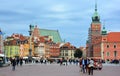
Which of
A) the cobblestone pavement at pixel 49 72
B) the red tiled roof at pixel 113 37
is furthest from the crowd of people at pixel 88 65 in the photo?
the red tiled roof at pixel 113 37

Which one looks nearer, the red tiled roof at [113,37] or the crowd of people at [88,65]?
the crowd of people at [88,65]

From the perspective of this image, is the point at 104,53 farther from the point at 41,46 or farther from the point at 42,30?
the point at 42,30

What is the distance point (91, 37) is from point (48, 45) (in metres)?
21.1

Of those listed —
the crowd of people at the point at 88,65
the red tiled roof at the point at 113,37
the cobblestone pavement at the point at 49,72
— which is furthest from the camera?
the red tiled roof at the point at 113,37

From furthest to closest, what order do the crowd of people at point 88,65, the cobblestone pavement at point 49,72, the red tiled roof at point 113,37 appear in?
1. the red tiled roof at point 113,37
2. the crowd of people at point 88,65
3. the cobblestone pavement at point 49,72

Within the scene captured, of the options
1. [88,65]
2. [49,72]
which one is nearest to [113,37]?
[49,72]

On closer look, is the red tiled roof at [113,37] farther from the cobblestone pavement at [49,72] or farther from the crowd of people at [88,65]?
the crowd of people at [88,65]

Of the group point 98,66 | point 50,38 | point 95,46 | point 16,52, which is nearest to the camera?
point 98,66

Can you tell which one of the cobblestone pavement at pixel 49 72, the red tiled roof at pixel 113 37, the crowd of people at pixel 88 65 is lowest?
the cobblestone pavement at pixel 49 72

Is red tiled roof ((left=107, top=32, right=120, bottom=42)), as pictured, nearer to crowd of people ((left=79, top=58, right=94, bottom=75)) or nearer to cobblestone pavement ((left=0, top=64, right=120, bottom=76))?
cobblestone pavement ((left=0, top=64, right=120, bottom=76))

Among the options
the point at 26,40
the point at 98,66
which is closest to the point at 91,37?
→ the point at 26,40

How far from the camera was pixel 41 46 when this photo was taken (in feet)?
556

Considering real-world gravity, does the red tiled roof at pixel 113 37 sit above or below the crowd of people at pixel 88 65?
above

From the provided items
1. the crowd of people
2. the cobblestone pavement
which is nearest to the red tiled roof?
the cobblestone pavement
